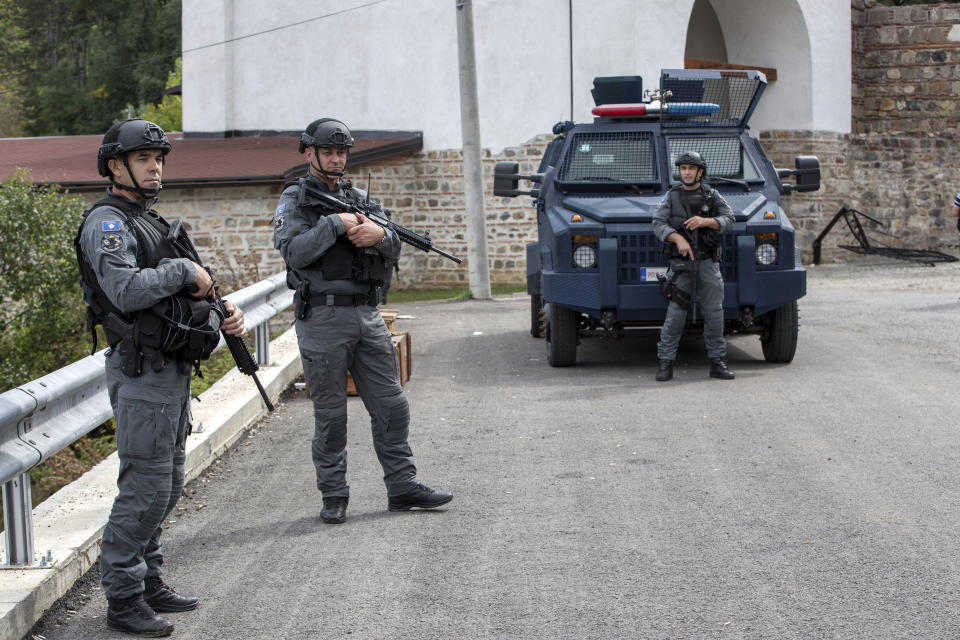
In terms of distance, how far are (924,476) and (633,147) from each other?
18.6 ft

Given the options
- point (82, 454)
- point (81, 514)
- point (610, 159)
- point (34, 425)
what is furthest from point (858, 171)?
point (34, 425)

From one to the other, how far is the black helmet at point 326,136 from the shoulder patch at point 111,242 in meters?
1.71

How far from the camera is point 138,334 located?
4.28 m

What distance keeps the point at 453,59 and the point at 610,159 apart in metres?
12.9

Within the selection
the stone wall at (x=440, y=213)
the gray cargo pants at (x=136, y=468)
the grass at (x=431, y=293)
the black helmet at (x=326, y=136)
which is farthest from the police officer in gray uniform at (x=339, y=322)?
the stone wall at (x=440, y=213)

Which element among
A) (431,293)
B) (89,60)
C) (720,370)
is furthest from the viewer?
(89,60)

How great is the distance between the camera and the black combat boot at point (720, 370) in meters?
9.73

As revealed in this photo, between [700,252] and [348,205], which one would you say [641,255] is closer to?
[700,252]

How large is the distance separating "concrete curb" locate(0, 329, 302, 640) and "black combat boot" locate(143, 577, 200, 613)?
380mm

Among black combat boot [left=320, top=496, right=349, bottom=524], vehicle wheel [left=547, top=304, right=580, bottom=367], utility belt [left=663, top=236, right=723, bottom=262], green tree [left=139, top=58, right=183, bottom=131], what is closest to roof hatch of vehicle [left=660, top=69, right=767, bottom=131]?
utility belt [left=663, top=236, right=723, bottom=262]

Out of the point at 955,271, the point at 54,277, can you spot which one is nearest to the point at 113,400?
the point at 54,277

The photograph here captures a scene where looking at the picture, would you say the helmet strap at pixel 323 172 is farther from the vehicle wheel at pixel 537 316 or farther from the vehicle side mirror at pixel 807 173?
the vehicle wheel at pixel 537 316

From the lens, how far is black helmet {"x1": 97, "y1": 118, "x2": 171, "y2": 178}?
430cm

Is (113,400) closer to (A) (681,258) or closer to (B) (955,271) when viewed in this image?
(A) (681,258)
